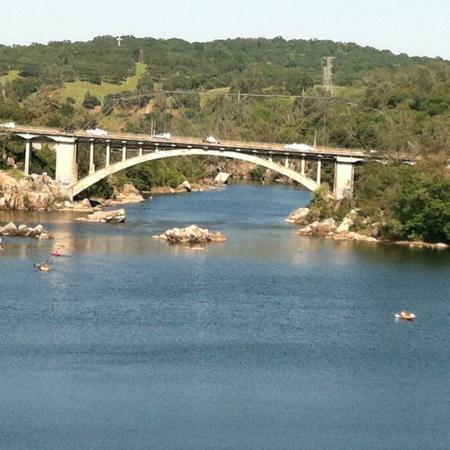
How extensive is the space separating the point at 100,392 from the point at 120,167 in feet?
178

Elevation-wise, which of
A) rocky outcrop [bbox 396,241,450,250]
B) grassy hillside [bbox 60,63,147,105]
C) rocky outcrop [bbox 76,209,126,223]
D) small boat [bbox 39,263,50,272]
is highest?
grassy hillside [bbox 60,63,147,105]

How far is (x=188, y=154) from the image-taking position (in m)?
100

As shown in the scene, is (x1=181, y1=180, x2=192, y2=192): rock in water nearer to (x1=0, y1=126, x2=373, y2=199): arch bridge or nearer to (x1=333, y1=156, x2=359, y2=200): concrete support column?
(x1=0, y1=126, x2=373, y2=199): arch bridge

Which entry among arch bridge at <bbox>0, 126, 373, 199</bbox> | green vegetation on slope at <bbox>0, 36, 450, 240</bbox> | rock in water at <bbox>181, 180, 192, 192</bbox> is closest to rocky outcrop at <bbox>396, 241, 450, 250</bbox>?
green vegetation on slope at <bbox>0, 36, 450, 240</bbox>

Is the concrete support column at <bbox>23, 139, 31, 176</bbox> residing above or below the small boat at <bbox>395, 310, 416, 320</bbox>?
above

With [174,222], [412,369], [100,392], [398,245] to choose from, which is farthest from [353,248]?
[100,392]

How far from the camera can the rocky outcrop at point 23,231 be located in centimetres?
8456

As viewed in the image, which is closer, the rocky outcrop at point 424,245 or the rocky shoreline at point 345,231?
the rocky outcrop at point 424,245

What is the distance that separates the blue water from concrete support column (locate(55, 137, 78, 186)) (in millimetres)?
18768

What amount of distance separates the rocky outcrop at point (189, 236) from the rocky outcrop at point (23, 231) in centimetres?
636

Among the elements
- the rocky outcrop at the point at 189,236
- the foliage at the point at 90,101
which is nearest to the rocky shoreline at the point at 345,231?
the rocky outcrop at the point at 189,236

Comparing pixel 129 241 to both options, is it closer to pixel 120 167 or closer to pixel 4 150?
pixel 120 167

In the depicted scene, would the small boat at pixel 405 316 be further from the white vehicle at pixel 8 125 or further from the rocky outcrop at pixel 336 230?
the white vehicle at pixel 8 125

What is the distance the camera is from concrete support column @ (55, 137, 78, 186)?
343ft
